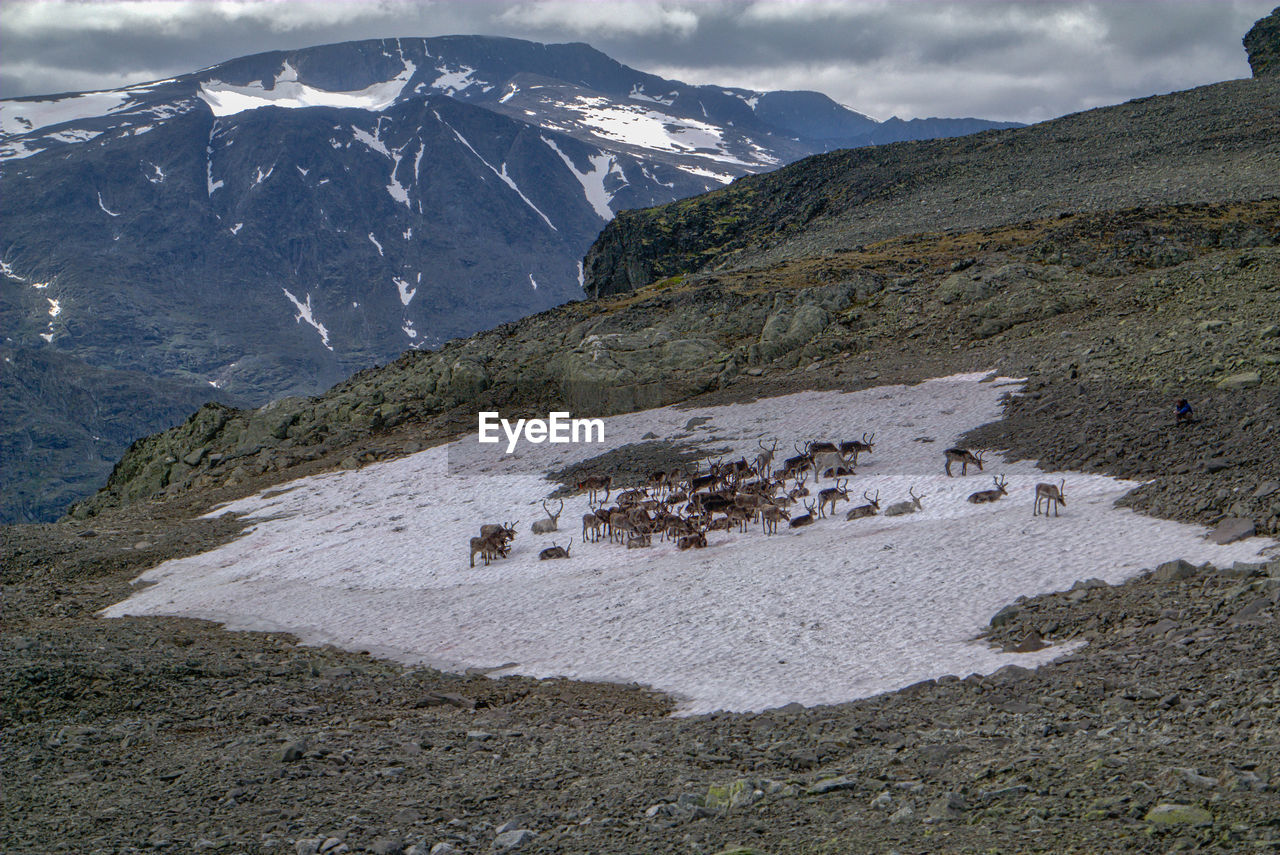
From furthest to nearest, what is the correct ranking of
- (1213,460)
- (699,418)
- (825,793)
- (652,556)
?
(699,418)
(652,556)
(1213,460)
(825,793)

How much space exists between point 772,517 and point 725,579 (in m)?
3.73

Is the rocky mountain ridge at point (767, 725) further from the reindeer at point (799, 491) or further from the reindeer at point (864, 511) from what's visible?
the reindeer at point (799, 491)

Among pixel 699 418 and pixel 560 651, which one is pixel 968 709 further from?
pixel 699 418

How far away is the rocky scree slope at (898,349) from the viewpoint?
27328mm

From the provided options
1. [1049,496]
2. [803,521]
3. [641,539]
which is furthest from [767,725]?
[641,539]

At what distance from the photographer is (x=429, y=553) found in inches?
1054

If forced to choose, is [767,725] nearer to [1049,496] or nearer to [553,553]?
[1049,496]

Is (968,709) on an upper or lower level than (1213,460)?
lower

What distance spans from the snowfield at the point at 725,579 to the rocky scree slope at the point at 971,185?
36.4 meters

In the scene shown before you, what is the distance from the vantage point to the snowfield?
16.4 m

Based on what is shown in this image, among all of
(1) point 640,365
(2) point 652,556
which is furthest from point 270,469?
(2) point 652,556

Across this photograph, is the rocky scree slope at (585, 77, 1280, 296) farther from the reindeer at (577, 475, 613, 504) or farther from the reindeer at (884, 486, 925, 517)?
the reindeer at (884, 486, 925, 517)

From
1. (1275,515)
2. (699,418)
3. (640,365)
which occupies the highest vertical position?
(640,365)

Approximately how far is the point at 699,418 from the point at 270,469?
1811 centimetres
